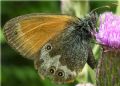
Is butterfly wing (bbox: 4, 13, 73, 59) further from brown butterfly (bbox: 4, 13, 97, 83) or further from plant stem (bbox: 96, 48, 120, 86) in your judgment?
plant stem (bbox: 96, 48, 120, 86)

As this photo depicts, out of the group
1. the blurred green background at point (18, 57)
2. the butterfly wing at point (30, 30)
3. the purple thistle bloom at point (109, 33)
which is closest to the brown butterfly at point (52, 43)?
the butterfly wing at point (30, 30)

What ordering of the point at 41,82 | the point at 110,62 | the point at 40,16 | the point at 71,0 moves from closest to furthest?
the point at 110,62 < the point at 40,16 < the point at 71,0 < the point at 41,82

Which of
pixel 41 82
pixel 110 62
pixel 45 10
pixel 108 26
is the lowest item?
pixel 41 82

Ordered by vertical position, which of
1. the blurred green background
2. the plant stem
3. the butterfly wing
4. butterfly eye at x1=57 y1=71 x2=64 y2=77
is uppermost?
the butterfly wing

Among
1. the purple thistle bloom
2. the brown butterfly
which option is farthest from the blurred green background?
the purple thistle bloom

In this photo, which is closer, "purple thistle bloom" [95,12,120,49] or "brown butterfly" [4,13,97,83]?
"purple thistle bloom" [95,12,120,49]

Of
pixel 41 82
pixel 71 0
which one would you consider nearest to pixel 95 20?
pixel 71 0

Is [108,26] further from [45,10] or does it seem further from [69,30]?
[45,10]

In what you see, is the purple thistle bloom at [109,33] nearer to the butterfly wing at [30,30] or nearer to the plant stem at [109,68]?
the plant stem at [109,68]
